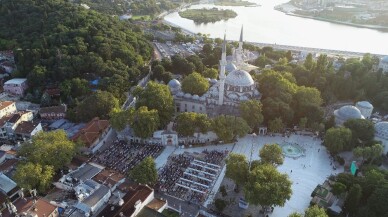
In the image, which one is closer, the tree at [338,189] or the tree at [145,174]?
the tree at [338,189]

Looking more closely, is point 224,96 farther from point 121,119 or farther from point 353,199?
point 353,199

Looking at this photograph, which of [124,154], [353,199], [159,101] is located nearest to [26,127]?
[124,154]

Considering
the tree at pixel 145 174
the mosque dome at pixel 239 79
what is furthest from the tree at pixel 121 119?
the mosque dome at pixel 239 79

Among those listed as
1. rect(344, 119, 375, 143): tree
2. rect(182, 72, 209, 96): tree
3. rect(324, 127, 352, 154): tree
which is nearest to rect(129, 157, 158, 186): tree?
rect(182, 72, 209, 96): tree

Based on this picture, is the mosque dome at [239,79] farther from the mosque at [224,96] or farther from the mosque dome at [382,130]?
the mosque dome at [382,130]

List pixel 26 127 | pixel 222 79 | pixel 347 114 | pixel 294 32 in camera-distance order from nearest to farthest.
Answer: pixel 26 127 → pixel 347 114 → pixel 222 79 → pixel 294 32

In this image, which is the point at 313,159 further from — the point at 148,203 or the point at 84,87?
the point at 84,87
